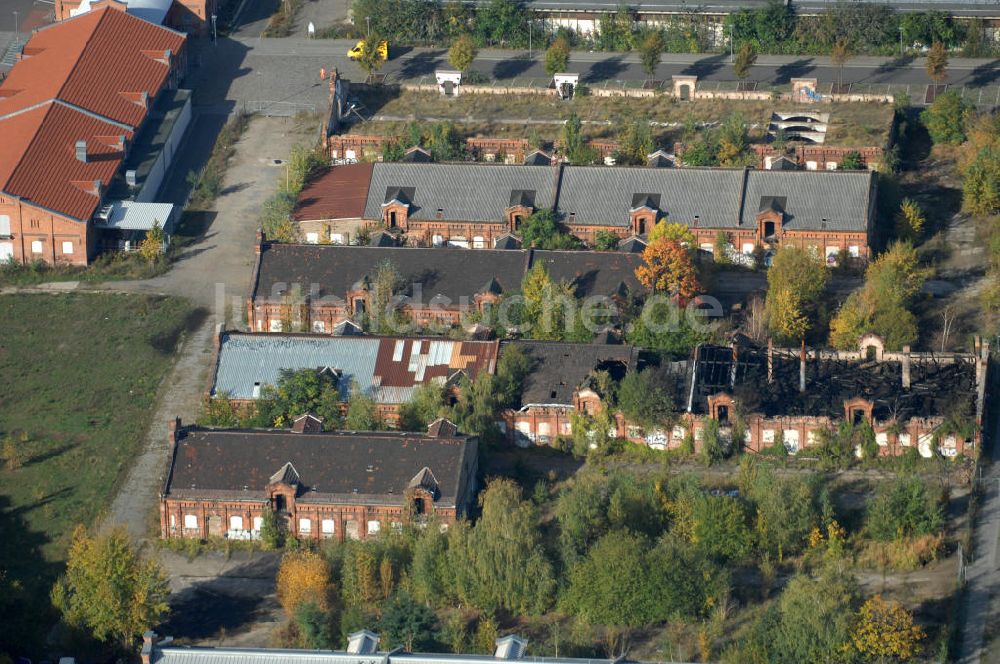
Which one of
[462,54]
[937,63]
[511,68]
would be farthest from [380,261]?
[937,63]

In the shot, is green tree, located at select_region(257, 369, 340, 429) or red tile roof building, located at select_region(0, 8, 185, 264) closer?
green tree, located at select_region(257, 369, 340, 429)

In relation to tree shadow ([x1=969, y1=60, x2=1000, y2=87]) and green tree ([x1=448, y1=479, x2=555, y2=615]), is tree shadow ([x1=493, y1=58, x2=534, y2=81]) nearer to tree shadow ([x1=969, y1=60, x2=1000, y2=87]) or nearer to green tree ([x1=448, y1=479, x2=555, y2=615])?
tree shadow ([x1=969, y1=60, x2=1000, y2=87])

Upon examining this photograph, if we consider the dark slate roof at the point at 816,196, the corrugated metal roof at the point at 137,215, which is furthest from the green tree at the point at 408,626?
the corrugated metal roof at the point at 137,215

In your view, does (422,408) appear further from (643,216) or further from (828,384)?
(643,216)

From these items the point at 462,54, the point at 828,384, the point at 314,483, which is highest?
the point at 462,54

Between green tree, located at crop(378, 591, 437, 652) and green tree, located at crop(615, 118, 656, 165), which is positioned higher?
green tree, located at crop(615, 118, 656, 165)

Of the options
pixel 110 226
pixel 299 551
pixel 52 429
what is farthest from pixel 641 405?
pixel 110 226

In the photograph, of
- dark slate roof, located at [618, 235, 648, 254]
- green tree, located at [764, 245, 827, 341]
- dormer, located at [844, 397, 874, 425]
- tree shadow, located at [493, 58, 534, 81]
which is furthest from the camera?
tree shadow, located at [493, 58, 534, 81]

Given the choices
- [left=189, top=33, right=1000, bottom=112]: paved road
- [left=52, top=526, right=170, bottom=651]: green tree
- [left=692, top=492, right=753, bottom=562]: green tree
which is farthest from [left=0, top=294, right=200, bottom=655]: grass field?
[left=189, top=33, right=1000, bottom=112]: paved road
